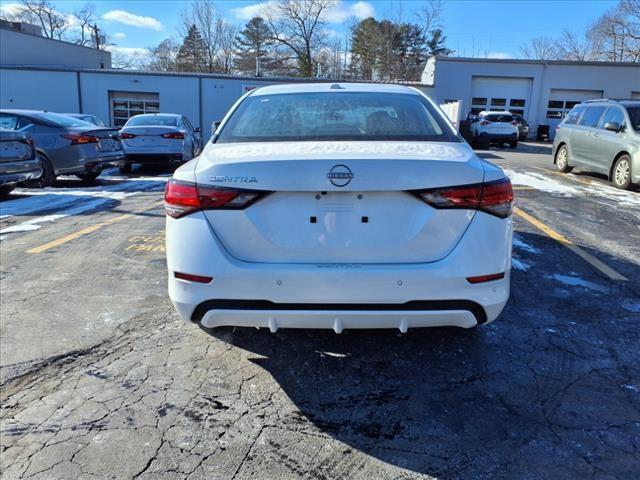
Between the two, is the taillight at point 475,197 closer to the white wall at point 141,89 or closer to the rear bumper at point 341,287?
the rear bumper at point 341,287

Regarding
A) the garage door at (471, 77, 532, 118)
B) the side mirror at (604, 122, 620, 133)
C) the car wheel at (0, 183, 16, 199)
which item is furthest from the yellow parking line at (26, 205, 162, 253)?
the garage door at (471, 77, 532, 118)

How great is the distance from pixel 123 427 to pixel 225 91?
92.5 ft

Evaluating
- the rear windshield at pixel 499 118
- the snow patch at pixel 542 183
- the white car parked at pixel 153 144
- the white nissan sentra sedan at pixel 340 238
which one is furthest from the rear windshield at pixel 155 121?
the rear windshield at pixel 499 118

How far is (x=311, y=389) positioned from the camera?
286 cm

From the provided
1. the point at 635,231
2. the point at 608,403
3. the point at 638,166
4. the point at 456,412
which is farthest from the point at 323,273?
the point at 638,166

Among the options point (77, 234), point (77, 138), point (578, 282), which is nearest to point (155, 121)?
point (77, 138)

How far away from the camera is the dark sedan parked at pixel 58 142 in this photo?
9914mm

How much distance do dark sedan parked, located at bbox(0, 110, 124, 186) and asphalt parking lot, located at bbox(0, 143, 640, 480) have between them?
6050 millimetres

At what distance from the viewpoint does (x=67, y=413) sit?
2.64 metres

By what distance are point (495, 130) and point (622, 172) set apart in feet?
48.5

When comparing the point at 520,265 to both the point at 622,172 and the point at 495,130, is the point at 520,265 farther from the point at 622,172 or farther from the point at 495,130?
the point at 495,130

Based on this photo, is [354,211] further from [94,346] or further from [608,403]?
[94,346]

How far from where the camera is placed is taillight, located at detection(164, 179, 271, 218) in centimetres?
252

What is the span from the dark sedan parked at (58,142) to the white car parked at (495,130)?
1838cm
